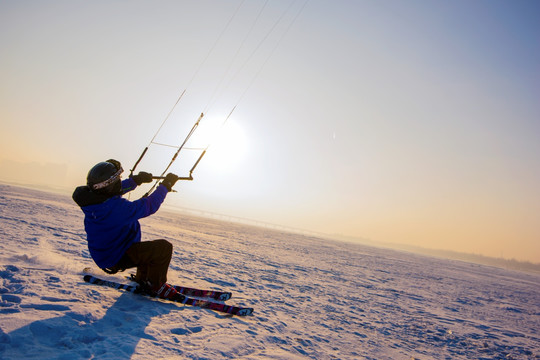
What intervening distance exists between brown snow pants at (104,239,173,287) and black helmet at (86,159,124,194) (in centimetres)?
97

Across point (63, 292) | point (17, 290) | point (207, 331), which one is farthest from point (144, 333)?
point (17, 290)

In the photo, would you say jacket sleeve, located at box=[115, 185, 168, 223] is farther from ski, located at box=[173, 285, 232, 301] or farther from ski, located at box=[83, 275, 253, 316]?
ski, located at box=[173, 285, 232, 301]

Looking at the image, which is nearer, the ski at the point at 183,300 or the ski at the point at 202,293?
the ski at the point at 183,300

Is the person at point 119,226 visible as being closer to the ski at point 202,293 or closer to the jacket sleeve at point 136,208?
the jacket sleeve at point 136,208

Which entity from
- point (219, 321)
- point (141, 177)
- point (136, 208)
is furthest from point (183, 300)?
point (141, 177)

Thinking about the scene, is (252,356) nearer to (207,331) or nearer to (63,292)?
(207,331)

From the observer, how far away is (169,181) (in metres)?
4.52

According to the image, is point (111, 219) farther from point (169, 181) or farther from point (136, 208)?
point (169, 181)

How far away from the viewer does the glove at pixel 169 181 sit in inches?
175

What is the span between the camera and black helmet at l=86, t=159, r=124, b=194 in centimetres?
352

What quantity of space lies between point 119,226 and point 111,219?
0.19m

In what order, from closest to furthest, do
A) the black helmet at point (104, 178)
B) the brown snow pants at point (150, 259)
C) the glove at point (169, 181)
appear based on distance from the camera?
the black helmet at point (104, 178), the brown snow pants at point (150, 259), the glove at point (169, 181)

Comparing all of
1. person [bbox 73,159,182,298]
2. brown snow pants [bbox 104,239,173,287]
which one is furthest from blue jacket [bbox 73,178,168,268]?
brown snow pants [bbox 104,239,173,287]

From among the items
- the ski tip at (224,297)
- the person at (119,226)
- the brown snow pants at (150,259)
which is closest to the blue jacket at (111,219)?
the person at (119,226)
